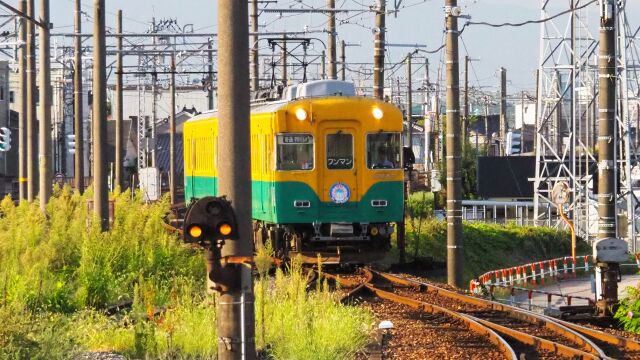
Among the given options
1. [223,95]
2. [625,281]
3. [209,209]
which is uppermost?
[223,95]

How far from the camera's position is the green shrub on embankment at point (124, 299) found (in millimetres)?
12555

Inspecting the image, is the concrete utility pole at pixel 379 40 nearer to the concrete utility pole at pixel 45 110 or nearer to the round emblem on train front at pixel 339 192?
the round emblem on train front at pixel 339 192

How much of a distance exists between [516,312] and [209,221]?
876 centimetres

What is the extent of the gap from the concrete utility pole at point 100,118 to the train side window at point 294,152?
3037 millimetres

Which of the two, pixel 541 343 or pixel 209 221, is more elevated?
pixel 209 221

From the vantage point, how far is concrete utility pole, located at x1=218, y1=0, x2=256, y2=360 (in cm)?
1029

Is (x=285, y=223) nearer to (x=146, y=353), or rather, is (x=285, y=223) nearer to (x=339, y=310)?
(x=339, y=310)

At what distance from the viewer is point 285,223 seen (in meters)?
23.9

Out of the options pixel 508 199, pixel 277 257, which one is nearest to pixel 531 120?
pixel 508 199

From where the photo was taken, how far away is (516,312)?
17.8m

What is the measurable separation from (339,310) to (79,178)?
23679 mm

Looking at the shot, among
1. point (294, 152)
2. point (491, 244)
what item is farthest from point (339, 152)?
point (491, 244)

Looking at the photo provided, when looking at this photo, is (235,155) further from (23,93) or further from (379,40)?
(23,93)

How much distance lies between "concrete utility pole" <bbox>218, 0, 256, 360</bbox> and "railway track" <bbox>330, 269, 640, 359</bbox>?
404cm
